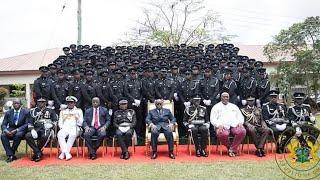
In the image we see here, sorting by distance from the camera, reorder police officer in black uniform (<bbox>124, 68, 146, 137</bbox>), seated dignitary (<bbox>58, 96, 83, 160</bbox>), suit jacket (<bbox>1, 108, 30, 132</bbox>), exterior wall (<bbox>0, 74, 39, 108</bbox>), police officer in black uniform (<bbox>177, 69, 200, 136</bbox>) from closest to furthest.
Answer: seated dignitary (<bbox>58, 96, 83, 160</bbox>), suit jacket (<bbox>1, 108, 30, 132</bbox>), police officer in black uniform (<bbox>124, 68, 146, 137</bbox>), police officer in black uniform (<bbox>177, 69, 200, 136</bbox>), exterior wall (<bbox>0, 74, 39, 108</bbox>)

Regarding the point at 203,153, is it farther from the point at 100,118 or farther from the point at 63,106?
the point at 63,106

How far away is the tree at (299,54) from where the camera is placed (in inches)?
917

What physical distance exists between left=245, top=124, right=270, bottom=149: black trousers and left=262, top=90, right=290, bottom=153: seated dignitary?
0.78 feet

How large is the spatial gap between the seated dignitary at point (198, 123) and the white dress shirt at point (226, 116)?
175 mm

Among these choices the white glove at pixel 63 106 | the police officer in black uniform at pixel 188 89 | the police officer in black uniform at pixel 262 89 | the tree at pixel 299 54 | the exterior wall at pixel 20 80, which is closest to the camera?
the white glove at pixel 63 106

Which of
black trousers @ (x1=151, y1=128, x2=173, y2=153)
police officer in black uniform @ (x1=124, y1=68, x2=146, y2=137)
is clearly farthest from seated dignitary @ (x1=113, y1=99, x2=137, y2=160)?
police officer in black uniform @ (x1=124, y1=68, x2=146, y2=137)

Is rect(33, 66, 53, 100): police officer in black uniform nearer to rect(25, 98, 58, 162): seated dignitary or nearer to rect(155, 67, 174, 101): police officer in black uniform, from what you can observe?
rect(25, 98, 58, 162): seated dignitary

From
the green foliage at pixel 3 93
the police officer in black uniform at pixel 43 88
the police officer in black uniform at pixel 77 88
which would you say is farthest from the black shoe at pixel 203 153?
the green foliage at pixel 3 93

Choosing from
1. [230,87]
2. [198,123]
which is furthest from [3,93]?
[198,123]

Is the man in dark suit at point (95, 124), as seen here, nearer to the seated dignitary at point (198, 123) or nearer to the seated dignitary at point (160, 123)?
the seated dignitary at point (160, 123)

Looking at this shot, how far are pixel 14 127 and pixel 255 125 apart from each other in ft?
17.3

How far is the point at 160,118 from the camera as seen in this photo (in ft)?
33.7

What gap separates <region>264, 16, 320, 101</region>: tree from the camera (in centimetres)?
2330

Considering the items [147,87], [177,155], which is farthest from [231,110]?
[147,87]
